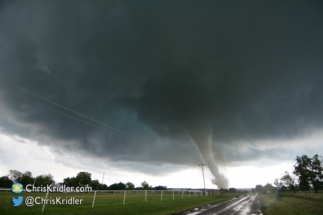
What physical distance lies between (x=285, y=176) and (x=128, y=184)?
A: 131 meters

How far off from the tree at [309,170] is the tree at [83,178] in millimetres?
155280

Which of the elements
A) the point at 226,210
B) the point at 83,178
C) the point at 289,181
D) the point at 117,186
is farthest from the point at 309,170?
the point at 83,178

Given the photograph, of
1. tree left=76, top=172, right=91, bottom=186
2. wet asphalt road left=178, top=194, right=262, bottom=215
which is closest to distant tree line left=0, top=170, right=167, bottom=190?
tree left=76, top=172, right=91, bottom=186

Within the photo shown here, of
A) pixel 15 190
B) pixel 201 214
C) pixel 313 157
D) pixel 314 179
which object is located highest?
pixel 313 157

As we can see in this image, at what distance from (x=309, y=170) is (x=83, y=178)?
543ft

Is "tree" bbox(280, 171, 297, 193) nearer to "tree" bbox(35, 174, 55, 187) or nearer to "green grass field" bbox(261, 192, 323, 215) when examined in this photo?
"green grass field" bbox(261, 192, 323, 215)

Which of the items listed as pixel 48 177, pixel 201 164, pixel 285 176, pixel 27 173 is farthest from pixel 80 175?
pixel 285 176

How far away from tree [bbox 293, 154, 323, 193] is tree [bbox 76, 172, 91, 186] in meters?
155

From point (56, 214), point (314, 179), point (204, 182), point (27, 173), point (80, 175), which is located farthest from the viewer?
point (80, 175)

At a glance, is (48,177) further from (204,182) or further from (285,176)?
(285,176)

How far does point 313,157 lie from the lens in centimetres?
8388

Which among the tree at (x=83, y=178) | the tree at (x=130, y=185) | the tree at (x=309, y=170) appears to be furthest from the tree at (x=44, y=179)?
the tree at (x=309, y=170)

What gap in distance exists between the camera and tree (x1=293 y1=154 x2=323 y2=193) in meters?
81.1

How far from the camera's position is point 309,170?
8438cm
